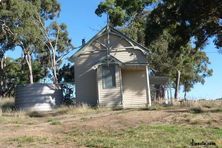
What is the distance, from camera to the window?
35.0m

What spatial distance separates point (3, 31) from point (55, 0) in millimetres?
10001

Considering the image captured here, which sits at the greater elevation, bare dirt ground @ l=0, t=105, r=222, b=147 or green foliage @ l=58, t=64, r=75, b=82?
green foliage @ l=58, t=64, r=75, b=82

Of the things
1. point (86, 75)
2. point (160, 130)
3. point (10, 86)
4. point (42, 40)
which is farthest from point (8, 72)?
point (160, 130)

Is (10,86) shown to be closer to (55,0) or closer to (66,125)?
(55,0)

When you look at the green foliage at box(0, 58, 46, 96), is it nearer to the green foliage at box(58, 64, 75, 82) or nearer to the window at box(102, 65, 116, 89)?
the green foliage at box(58, 64, 75, 82)

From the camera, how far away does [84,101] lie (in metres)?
35.7

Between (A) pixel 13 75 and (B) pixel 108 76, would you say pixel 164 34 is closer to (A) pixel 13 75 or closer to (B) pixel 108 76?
(B) pixel 108 76

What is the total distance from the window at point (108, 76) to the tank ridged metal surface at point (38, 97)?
167 inches

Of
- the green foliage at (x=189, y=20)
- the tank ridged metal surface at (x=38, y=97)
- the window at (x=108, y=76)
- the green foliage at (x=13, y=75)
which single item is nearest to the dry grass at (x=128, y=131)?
the green foliage at (x=189, y=20)

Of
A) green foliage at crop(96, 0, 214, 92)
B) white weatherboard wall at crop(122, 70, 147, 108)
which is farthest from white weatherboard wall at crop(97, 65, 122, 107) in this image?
green foliage at crop(96, 0, 214, 92)

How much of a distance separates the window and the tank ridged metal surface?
424 cm

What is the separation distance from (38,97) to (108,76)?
5403 millimetres

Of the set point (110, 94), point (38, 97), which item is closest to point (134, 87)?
point (110, 94)

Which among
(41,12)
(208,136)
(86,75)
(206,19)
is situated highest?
(41,12)
